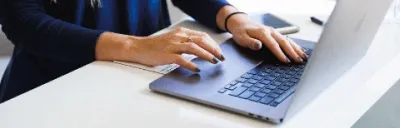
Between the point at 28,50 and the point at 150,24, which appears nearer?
the point at 28,50

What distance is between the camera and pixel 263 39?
98cm

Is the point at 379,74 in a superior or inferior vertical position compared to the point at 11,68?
superior

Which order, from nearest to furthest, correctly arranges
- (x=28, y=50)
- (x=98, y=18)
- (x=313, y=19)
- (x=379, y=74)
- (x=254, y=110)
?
(x=254, y=110), (x=379, y=74), (x=28, y=50), (x=98, y=18), (x=313, y=19)

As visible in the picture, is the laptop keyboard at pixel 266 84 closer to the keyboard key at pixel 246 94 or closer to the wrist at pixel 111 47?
the keyboard key at pixel 246 94

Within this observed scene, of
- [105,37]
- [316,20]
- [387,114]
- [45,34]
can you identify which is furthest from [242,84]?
[387,114]

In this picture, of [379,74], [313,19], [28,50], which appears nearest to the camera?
[379,74]

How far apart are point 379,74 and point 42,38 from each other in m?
0.59

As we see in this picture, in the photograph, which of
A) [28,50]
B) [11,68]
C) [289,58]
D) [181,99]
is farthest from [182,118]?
[11,68]

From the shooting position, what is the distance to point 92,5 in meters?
1.11

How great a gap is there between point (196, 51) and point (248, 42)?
0.47 feet

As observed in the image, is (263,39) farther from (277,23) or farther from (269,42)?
(277,23)

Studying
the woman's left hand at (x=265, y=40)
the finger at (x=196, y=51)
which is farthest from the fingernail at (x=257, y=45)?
the finger at (x=196, y=51)

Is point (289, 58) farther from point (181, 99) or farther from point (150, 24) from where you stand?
point (150, 24)

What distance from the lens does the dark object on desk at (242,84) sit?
0.73 meters
